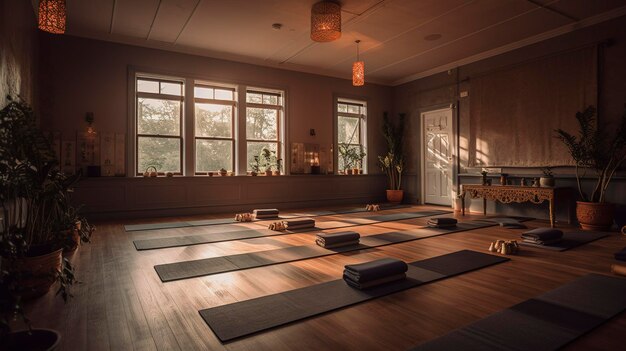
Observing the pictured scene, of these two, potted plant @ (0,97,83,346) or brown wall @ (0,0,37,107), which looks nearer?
potted plant @ (0,97,83,346)

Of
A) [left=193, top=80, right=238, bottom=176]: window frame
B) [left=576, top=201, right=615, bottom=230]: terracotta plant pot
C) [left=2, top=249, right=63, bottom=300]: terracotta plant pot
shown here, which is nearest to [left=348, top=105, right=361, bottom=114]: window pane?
[left=193, top=80, right=238, bottom=176]: window frame

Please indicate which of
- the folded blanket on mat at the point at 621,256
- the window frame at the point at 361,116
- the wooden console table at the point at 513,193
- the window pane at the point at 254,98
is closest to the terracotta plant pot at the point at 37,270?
the folded blanket on mat at the point at 621,256

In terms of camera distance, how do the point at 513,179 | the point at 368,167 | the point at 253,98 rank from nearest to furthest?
the point at 513,179 < the point at 253,98 < the point at 368,167

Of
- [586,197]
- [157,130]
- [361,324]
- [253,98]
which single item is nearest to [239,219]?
[157,130]

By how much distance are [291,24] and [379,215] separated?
3.95 m

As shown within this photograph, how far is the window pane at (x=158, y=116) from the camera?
6699mm

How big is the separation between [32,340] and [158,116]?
601cm

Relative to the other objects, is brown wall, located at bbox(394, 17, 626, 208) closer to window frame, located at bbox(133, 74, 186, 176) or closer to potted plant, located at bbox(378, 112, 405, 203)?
potted plant, located at bbox(378, 112, 405, 203)

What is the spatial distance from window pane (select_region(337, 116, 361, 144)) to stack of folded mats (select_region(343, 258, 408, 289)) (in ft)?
21.3

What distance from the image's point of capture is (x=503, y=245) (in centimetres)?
365

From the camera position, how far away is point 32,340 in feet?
4.97

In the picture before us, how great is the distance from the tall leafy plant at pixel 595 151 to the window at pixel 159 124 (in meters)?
7.10

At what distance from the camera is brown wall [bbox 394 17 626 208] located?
17.5 ft

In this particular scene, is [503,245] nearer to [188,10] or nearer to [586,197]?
[586,197]
